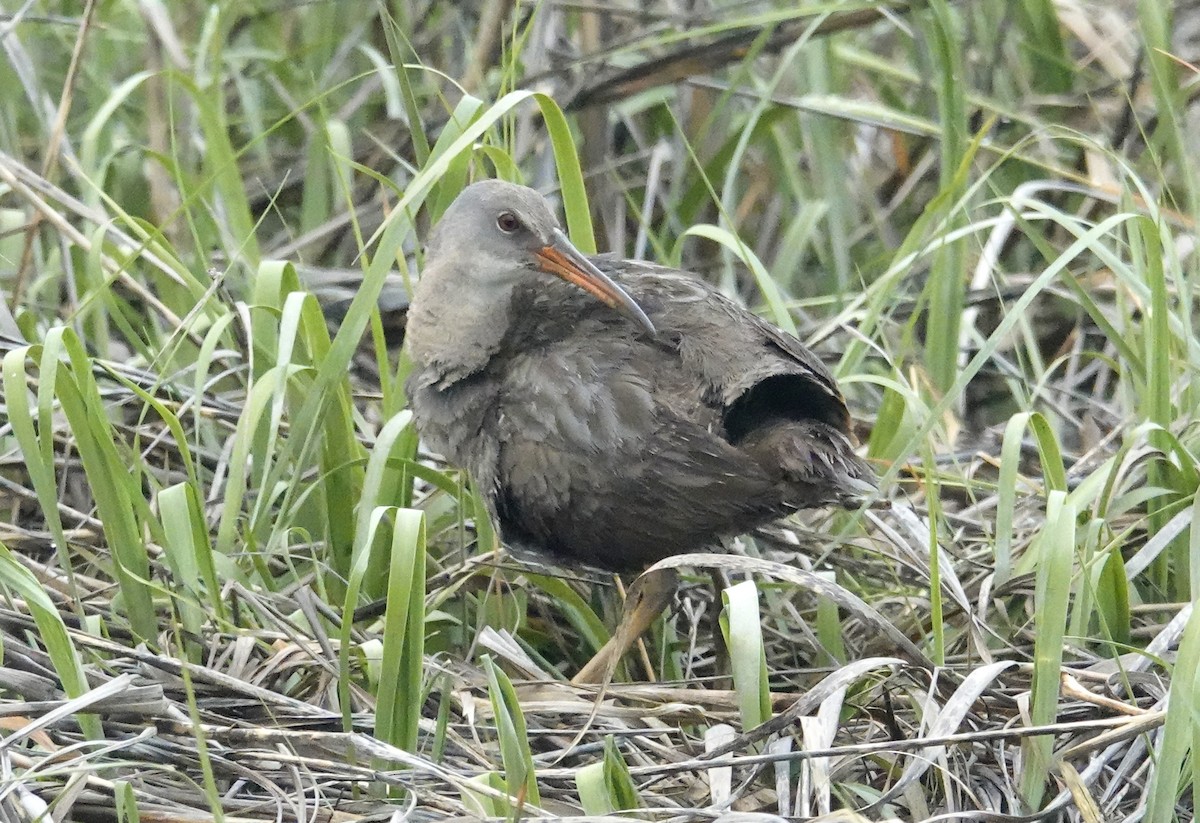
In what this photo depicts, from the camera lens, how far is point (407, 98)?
8.80ft

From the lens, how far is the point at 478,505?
284 cm

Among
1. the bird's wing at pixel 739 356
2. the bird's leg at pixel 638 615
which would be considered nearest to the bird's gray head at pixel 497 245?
the bird's wing at pixel 739 356

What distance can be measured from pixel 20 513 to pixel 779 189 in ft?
7.44

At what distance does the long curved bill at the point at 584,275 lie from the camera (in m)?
2.64

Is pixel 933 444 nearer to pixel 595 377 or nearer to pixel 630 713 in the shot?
pixel 595 377

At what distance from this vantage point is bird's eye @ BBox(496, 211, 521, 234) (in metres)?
2.83

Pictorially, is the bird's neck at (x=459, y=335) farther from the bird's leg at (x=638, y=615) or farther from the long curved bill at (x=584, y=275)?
the bird's leg at (x=638, y=615)

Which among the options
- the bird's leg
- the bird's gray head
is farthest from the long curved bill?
the bird's leg

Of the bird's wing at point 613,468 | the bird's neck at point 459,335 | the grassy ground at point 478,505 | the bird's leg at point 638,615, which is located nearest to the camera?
the grassy ground at point 478,505

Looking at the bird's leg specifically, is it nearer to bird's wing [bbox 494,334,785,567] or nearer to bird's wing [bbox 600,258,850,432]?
bird's wing [bbox 494,334,785,567]

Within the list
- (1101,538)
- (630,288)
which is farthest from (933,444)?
(630,288)

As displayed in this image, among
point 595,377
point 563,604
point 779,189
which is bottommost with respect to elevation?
point 563,604

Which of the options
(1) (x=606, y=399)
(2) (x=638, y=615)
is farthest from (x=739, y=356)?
(2) (x=638, y=615)

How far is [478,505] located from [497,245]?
0.48 m
